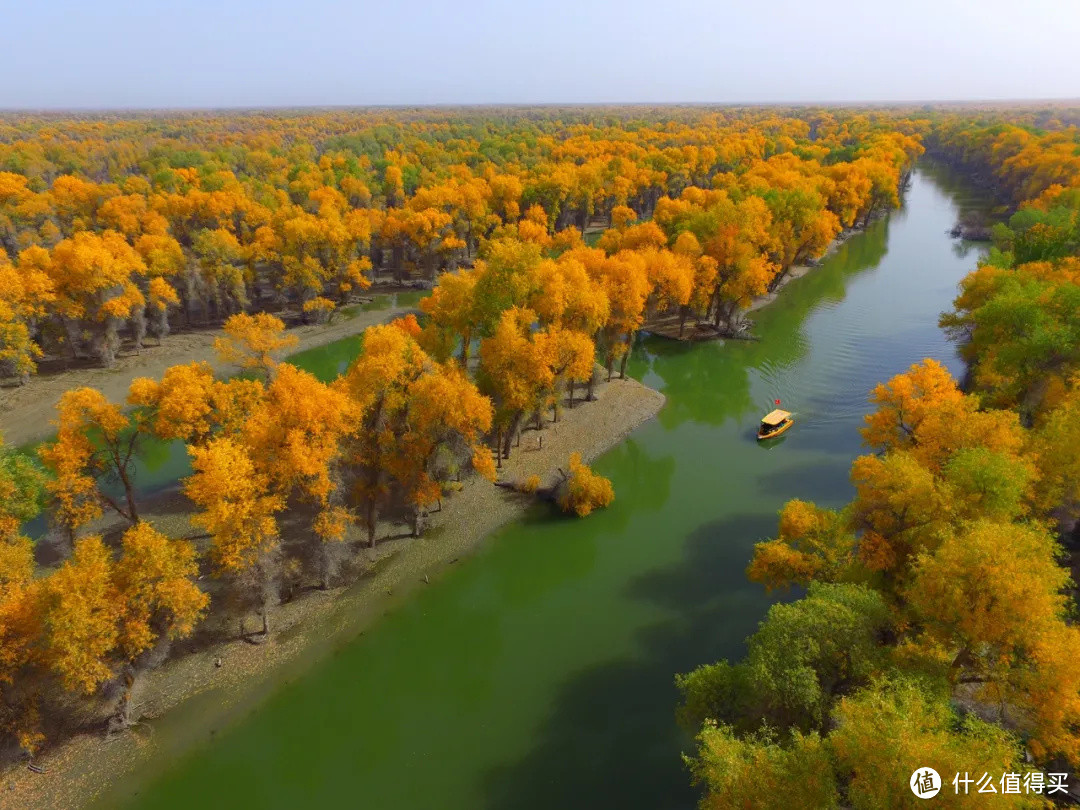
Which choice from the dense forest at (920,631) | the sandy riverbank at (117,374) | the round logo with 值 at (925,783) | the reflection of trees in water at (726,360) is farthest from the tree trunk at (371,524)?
the round logo with 值 at (925,783)

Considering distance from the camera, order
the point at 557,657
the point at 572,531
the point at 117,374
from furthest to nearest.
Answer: the point at 117,374, the point at 572,531, the point at 557,657

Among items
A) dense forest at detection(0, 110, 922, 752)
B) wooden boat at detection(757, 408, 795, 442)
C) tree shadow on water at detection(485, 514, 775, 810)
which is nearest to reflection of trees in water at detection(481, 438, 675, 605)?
dense forest at detection(0, 110, 922, 752)

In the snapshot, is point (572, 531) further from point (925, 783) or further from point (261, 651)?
point (925, 783)

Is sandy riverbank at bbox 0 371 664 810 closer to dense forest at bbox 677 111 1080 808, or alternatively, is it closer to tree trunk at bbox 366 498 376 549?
tree trunk at bbox 366 498 376 549

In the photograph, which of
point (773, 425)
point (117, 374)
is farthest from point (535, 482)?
point (117, 374)

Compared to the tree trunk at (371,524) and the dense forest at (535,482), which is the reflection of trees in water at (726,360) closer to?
the dense forest at (535,482)

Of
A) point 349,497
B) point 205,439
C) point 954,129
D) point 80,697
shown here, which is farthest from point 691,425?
point 954,129
